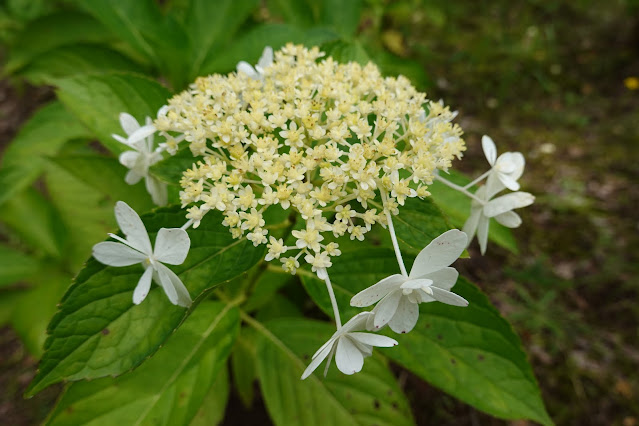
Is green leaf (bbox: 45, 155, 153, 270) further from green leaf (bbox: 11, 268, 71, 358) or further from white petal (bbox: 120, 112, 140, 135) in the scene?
white petal (bbox: 120, 112, 140, 135)

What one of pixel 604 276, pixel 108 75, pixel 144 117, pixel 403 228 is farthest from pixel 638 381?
pixel 108 75

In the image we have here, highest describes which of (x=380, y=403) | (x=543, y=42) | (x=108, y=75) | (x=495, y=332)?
(x=108, y=75)

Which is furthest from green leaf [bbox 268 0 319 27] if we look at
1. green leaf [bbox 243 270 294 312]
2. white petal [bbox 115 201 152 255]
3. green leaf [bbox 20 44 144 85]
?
white petal [bbox 115 201 152 255]

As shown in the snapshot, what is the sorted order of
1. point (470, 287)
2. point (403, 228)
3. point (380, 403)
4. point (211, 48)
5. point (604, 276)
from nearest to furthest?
point (403, 228) < point (470, 287) < point (380, 403) < point (211, 48) < point (604, 276)

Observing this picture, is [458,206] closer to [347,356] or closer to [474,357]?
[474,357]

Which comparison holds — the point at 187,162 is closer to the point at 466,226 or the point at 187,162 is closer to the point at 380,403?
the point at 466,226

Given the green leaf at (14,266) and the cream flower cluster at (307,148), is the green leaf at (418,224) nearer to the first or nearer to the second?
the cream flower cluster at (307,148)
